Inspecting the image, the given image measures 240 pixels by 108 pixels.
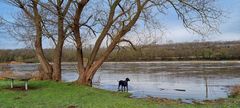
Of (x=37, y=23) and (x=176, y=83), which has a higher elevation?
(x=37, y=23)

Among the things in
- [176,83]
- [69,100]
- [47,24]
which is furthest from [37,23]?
[176,83]

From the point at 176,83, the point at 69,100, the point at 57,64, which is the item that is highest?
the point at 57,64

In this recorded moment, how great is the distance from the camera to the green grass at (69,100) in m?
15.3

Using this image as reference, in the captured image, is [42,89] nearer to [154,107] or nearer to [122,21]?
[122,21]

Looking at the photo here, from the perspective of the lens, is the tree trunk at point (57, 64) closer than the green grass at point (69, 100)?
No

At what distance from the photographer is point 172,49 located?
123 metres

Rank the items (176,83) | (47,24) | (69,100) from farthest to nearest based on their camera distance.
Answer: (176,83), (47,24), (69,100)

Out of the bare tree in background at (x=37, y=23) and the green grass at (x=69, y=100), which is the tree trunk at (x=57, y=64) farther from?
the green grass at (x=69, y=100)

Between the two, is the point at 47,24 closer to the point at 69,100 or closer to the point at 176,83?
the point at 69,100

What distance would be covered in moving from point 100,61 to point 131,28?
2701 mm

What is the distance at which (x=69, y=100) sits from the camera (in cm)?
1709

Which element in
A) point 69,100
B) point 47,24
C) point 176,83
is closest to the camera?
point 69,100

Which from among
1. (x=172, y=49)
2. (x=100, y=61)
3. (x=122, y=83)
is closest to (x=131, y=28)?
(x=100, y=61)

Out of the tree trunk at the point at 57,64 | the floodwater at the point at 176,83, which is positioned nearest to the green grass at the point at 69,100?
the tree trunk at the point at 57,64
